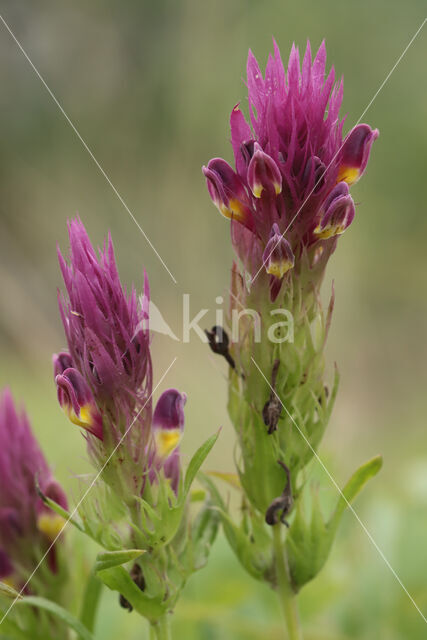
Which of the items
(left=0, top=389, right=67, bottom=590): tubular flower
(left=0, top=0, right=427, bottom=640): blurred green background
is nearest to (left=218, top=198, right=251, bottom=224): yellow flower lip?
(left=0, top=389, right=67, bottom=590): tubular flower

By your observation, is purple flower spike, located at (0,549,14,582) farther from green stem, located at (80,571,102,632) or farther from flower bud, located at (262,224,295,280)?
flower bud, located at (262,224,295,280)

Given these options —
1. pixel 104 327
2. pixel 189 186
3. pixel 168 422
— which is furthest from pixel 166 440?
pixel 189 186

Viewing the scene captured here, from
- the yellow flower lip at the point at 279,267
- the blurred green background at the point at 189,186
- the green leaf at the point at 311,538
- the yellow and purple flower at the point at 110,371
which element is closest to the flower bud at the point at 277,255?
the yellow flower lip at the point at 279,267

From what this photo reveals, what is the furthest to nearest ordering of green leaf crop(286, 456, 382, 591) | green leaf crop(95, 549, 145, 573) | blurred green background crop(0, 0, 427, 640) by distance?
1. blurred green background crop(0, 0, 427, 640)
2. green leaf crop(286, 456, 382, 591)
3. green leaf crop(95, 549, 145, 573)

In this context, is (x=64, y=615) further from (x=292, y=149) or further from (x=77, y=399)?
(x=292, y=149)

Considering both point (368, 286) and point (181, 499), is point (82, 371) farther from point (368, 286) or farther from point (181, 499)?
point (368, 286)

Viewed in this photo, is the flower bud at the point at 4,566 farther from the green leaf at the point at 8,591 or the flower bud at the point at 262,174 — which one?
the flower bud at the point at 262,174
